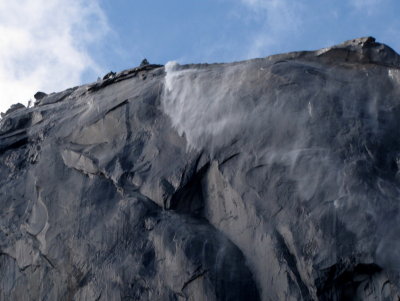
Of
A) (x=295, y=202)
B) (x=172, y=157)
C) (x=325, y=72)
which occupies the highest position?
(x=325, y=72)

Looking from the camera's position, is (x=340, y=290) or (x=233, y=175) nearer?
(x=340, y=290)

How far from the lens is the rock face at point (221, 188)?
8672 millimetres

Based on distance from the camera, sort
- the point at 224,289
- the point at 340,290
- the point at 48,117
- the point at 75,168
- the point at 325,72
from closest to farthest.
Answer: the point at 340,290
the point at 224,289
the point at 325,72
the point at 75,168
the point at 48,117

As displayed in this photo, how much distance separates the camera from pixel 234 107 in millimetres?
10242

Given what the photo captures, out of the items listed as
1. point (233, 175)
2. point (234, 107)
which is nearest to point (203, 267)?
point (233, 175)

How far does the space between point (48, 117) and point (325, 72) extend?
15.2 ft

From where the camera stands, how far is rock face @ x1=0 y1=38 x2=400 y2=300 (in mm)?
8672

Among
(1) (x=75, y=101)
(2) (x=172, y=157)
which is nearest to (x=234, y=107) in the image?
(2) (x=172, y=157)

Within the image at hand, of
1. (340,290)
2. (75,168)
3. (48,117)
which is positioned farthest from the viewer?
(48,117)

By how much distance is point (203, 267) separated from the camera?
911cm

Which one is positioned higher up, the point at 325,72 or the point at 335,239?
the point at 325,72

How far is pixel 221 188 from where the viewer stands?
9789 millimetres

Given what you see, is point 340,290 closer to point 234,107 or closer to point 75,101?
point 234,107

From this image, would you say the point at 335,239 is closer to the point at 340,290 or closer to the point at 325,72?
the point at 340,290
